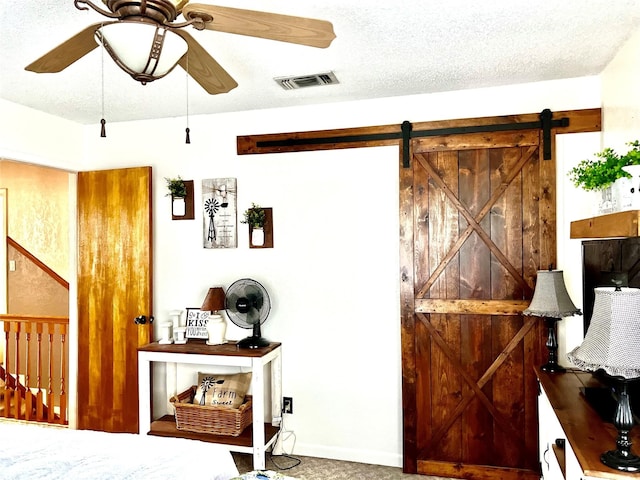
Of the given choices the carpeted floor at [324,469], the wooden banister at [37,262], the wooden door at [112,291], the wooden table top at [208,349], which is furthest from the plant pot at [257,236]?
the wooden banister at [37,262]

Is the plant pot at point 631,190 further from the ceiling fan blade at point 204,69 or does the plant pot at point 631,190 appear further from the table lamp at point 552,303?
the ceiling fan blade at point 204,69

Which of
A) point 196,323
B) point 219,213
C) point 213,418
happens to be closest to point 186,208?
point 219,213

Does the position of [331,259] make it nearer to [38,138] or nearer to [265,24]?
[265,24]

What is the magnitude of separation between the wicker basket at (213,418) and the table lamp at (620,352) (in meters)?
2.27

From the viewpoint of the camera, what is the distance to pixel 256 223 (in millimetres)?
3516

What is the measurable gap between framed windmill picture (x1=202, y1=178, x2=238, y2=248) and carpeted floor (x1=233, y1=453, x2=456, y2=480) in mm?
1538

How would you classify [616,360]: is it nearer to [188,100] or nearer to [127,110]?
[188,100]

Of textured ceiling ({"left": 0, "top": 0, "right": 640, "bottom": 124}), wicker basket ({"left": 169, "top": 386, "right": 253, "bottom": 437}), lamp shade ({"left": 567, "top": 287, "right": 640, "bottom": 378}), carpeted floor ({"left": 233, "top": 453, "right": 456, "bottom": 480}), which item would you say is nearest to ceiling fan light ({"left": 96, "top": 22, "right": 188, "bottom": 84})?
textured ceiling ({"left": 0, "top": 0, "right": 640, "bottom": 124})

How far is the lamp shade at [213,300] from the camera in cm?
345

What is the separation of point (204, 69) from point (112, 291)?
238 cm

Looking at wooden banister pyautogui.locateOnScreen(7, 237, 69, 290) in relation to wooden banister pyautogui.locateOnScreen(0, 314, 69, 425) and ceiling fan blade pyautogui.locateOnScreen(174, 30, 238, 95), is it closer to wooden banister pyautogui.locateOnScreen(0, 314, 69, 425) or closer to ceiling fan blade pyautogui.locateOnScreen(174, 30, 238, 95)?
wooden banister pyautogui.locateOnScreen(0, 314, 69, 425)

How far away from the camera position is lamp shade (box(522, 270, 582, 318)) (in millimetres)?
2662

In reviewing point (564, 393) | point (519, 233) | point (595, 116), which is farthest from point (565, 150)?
point (564, 393)

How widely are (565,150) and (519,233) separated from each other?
581 mm
